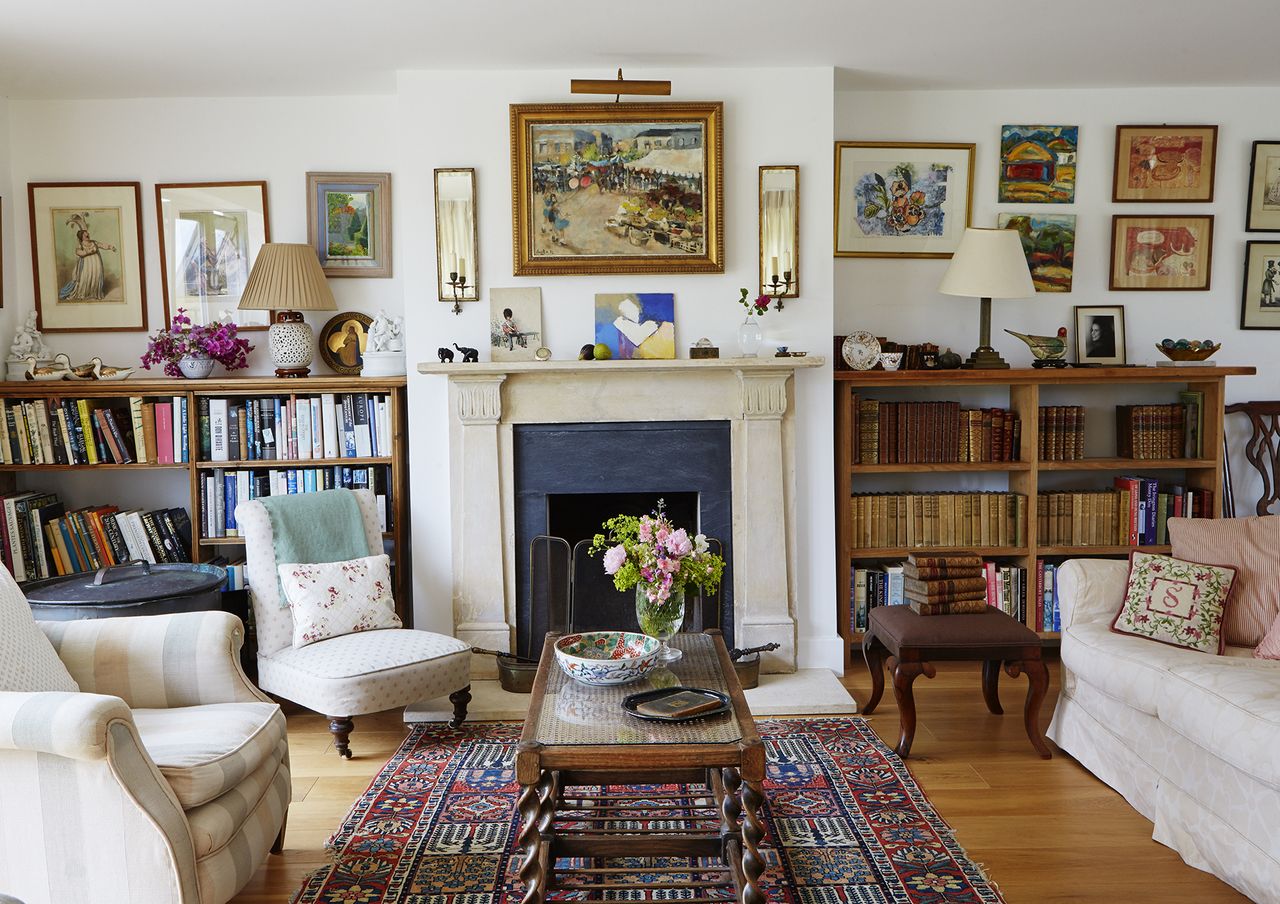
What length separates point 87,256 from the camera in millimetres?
4734

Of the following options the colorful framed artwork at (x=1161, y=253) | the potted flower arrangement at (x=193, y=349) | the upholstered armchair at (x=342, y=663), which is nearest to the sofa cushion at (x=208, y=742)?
the upholstered armchair at (x=342, y=663)

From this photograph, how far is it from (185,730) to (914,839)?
2014 millimetres

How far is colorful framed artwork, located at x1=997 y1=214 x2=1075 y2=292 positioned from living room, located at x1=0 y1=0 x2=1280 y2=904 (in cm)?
4

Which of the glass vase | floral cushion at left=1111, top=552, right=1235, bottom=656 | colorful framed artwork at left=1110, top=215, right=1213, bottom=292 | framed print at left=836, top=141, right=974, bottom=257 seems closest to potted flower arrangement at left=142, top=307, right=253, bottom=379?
the glass vase

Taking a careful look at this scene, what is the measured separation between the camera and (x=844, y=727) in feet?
12.8

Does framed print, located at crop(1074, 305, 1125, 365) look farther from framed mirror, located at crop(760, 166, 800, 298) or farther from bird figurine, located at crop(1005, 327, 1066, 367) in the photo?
framed mirror, located at crop(760, 166, 800, 298)

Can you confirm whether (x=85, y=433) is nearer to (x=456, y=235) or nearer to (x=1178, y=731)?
(x=456, y=235)

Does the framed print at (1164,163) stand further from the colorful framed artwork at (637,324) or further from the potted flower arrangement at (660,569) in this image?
the potted flower arrangement at (660,569)

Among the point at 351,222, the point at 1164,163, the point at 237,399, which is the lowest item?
the point at 237,399

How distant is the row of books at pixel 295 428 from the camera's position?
446 cm

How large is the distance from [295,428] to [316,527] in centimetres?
59

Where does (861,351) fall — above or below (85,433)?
above

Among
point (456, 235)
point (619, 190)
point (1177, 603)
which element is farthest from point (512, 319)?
point (1177, 603)

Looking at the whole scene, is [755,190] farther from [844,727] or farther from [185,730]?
[185,730]
